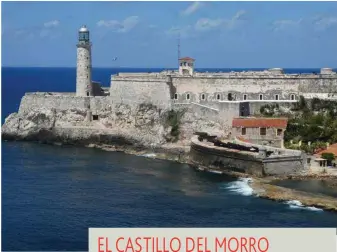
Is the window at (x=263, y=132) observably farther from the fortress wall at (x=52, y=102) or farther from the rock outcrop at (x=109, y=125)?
the fortress wall at (x=52, y=102)

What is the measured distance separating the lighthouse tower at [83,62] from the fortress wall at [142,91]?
1925mm

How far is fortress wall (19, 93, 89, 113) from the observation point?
157ft

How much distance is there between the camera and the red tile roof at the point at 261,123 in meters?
39.0

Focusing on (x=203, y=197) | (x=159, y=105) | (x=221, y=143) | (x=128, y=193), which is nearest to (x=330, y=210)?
(x=203, y=197)

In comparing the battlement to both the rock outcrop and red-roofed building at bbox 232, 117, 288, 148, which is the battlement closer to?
the rock outcrop

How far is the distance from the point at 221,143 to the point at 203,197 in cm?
841

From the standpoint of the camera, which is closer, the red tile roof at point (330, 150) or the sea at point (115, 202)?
the sea at point (115, 202)

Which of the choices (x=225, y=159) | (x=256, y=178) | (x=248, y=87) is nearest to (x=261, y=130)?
(x=225, y=159)

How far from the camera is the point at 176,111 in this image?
44.5m

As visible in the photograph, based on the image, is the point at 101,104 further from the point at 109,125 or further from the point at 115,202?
the point at 115,202

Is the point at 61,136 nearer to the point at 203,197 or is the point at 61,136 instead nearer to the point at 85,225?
the point at 203,197

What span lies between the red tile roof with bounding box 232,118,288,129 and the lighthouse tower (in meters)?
13.3

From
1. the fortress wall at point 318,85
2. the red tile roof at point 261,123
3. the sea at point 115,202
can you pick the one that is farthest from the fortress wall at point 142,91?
the fortress wall at point 318,85

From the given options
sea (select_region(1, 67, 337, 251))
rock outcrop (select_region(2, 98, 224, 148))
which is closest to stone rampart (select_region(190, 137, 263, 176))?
sea (select_region(1, 67, 337, 251))
